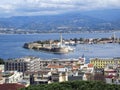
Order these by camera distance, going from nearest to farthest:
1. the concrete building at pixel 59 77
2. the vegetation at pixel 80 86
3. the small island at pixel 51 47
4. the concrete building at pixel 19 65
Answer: the vegetation at pixel 80 86, the concrete building at pixel 59 77, the concrete building at pixel 19 65, the small island at pixel 51 47

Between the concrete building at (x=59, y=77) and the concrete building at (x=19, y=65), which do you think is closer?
the concrete building at (x=59, y=77)

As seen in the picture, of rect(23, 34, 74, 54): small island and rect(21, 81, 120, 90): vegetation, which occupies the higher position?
rect(23, 34, 74, 54): small island

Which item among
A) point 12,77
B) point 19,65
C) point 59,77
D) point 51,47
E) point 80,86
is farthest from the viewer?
point 51,47

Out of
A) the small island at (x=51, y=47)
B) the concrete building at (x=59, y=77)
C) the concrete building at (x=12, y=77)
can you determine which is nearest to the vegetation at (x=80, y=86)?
the concrete building at (x=59, y=77)

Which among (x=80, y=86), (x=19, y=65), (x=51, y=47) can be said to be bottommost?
(x=19, y=65)

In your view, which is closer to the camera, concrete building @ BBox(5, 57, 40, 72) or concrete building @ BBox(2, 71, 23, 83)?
concrete building @ BBox(2, 71, 23, 83)

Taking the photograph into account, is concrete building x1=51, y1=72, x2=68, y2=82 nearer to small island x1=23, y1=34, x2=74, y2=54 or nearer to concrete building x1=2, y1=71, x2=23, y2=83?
concrete building x1=2, y1=71, x2=23, y2=83

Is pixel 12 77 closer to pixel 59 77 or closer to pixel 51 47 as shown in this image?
pixel 59 77

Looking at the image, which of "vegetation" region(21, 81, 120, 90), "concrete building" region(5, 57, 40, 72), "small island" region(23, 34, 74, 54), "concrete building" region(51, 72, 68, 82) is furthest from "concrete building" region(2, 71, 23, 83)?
"small island" region(23, 34, 74, 54)

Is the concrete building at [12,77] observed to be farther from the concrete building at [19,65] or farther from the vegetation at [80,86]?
the vegetation at [80,86]

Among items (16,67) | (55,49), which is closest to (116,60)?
(16,67)

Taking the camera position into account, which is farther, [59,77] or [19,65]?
[19,65]

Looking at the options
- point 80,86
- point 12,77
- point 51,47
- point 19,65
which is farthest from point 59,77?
point 51,47
